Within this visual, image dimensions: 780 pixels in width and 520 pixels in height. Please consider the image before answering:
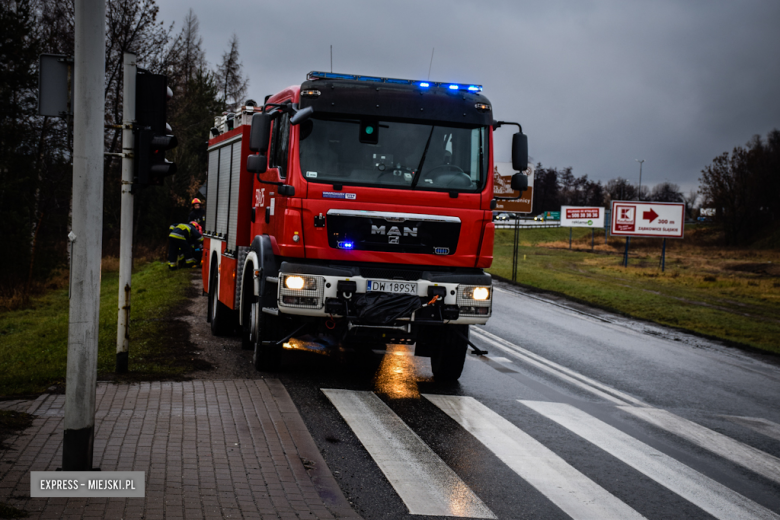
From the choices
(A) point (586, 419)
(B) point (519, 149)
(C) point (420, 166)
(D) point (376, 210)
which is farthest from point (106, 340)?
(A) point (586, 419)

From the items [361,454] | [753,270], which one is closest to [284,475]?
[361,454]

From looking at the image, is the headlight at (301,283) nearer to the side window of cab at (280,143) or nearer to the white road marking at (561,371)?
the side window of cab at (280,143)

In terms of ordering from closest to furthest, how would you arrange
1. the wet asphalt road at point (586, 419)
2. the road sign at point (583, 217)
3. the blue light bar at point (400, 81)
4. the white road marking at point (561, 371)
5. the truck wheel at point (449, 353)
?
the wet asphalt road at point (586, 419) < the blue light bar at point (400, 81) < the truck wheel at point (449, 353) < the white road marking at point (561, 371) < the road sign at point (583, 217)

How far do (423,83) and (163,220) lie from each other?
31.2 m

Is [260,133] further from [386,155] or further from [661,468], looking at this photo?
[661,468]

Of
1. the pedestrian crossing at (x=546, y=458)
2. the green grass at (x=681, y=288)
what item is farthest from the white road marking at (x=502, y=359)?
the green grass at (x=681, y=288)

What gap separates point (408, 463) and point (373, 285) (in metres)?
2.43

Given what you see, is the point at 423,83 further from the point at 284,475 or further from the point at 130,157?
the point at 284,475

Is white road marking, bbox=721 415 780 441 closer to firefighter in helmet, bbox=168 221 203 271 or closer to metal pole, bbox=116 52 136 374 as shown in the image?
metal pole, bbox=116 52 136 374

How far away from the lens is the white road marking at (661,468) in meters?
5.12

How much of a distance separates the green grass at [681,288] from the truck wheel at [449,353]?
7.44m

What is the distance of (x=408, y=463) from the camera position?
571 centimetres

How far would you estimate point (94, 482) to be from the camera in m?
4.52

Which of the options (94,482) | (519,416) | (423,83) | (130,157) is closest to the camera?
(94,482)
